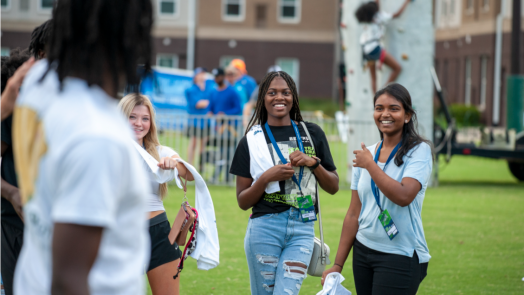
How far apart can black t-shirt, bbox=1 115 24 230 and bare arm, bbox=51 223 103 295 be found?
68.7 inches

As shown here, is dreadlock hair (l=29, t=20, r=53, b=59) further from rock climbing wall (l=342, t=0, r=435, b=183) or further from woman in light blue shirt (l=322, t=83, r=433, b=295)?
rock climbing wall (l=342, t=0, r=435, b=183)

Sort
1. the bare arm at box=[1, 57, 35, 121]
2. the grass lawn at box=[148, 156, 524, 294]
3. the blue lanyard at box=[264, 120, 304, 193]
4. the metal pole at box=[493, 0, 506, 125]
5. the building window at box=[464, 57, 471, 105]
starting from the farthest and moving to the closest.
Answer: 1. the building window at box=[464, 57, 471, 105]
2. the metal pole at box=[493, 0, 506, 125]
3. the grass lawn at box=[148, 156, 524, 294]
4. the blue lanyard at box=[264, 120, 304, 193]
5. the bare arm at box=[1, 57, 35, 121]

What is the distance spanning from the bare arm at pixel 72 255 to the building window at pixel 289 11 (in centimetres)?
3769

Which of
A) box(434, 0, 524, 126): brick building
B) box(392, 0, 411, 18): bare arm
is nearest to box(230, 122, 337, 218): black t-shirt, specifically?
box(392, 0, 411, 18): bare arm

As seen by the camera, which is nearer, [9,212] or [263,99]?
[9,212]

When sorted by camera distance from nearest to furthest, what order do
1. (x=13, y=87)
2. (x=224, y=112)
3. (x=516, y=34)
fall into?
(x=13, y=87) < (x=224, y=112) < (x=516, y=34)

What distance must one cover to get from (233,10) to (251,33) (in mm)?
1824

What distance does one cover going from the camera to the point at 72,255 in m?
1.46

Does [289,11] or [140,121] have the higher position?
[289,11]

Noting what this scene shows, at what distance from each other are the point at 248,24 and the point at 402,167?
35.7m

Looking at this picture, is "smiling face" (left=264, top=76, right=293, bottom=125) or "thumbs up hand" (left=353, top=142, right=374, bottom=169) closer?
"thumbs up hand" (left=353, top=142, right=374, bottom=169)

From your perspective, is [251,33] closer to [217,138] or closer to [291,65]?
[291,65]

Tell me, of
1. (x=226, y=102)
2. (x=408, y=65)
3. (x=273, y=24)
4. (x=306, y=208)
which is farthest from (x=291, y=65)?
(x=306, y=208)

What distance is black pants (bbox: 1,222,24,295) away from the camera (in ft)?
10.5
